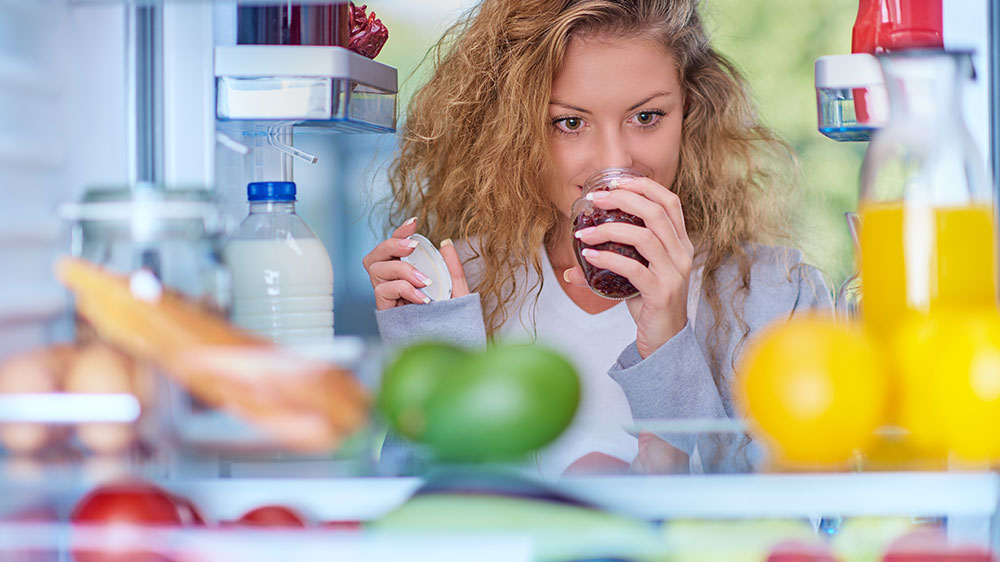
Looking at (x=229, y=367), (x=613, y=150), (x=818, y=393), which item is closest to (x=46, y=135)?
(x=229, y=367)

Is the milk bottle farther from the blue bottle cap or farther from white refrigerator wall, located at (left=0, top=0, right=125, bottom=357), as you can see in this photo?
white refrigerator wall, located at (left=0, top=0, right=125, bottom=357)

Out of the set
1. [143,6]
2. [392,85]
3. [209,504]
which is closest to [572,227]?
[392,85]

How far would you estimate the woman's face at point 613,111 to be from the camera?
1437 mm

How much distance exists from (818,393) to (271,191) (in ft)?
1.91

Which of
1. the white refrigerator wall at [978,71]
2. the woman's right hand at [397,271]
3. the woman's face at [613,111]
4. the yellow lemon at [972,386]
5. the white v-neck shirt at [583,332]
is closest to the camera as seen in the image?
the yellow lemon at [972,386]

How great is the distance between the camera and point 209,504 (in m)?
0.59

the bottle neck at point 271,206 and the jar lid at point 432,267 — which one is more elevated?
the bottle neck at point 271,206

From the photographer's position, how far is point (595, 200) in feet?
3.90

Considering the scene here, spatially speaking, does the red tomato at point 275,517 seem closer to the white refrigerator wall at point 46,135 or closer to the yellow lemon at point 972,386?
the white refrigerator wall at point 46,135

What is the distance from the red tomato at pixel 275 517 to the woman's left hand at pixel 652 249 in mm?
658

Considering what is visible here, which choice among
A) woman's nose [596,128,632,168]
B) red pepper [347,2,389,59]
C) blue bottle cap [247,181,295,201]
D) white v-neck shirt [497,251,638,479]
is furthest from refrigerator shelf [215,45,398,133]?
white v-neck shirt [497,251,638,479]

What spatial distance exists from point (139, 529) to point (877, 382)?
0.43m

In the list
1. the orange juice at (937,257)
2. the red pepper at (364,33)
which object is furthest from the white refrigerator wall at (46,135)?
the orange juice at (937,257)

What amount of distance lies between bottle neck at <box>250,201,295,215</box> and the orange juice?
1.90ft
